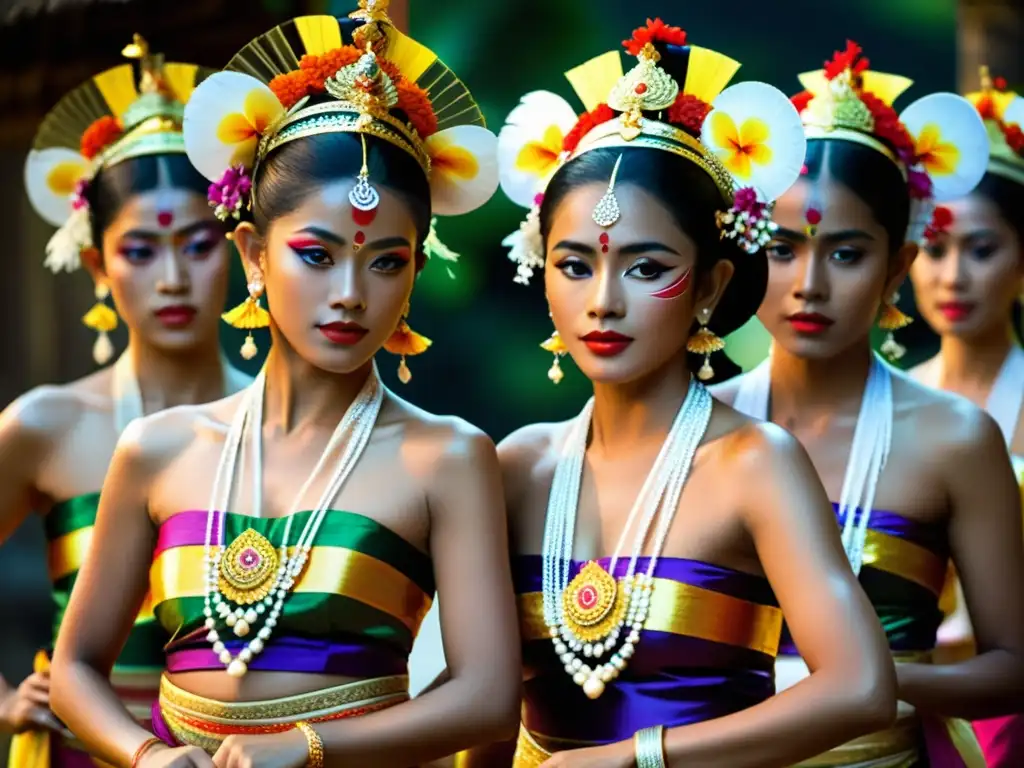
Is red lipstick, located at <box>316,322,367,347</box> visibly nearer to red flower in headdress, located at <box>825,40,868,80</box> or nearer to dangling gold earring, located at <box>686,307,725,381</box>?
dangling gold earring, located at <box>686,307,725,381</box>

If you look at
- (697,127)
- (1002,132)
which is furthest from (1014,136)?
(697,127)

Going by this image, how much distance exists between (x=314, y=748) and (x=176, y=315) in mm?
1420

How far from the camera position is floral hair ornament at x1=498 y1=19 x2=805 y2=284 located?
3098 mm

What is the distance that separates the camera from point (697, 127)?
313 centimetres

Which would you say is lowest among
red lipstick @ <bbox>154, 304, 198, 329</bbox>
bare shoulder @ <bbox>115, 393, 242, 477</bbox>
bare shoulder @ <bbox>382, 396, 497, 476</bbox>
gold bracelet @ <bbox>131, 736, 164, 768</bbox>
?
gold bracelet @ <bbox>131, 736, 164, 768</bbox>

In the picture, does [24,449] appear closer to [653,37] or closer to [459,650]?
[459,650]

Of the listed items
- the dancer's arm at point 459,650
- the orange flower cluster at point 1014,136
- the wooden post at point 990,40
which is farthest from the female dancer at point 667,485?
the wooden post at point 990,40

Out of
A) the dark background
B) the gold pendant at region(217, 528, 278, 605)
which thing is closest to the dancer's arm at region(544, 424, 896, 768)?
the gold pendant at region(217, 528, 278, 605)

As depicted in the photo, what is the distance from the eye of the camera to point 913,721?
11.1 ft

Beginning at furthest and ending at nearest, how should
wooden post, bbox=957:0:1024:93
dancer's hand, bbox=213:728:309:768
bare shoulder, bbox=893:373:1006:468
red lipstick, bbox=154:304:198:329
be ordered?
wooden post, bbox=957:0:1024:93 < red lipstick, bbox=154:304:198:329 < bare shoulder, bbox=893:373:1006:468 < dancer's hand, bbox=213:728:309:768

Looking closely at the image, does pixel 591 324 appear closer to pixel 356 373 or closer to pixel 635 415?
pixel 635 415

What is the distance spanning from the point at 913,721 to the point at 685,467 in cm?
78

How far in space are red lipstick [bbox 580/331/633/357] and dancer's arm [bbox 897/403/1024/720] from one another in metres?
0.81

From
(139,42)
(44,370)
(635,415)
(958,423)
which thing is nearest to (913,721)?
(958,423)
